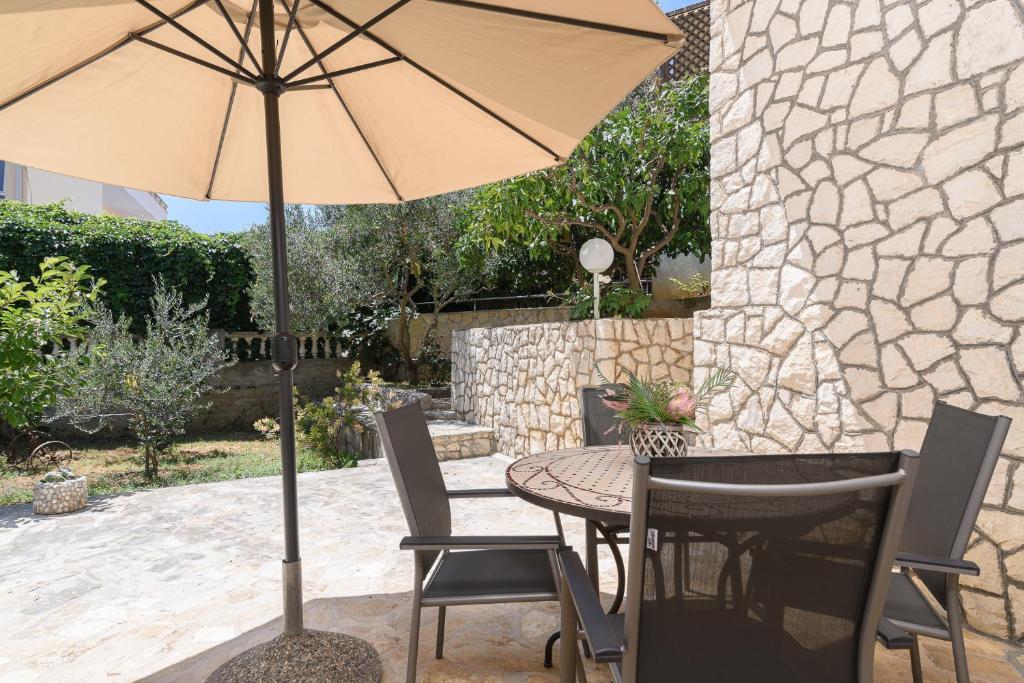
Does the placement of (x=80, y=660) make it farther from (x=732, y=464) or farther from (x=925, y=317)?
(x=925, y=317)

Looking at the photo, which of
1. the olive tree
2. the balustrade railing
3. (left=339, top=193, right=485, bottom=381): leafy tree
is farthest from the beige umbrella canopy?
the balustrade railing

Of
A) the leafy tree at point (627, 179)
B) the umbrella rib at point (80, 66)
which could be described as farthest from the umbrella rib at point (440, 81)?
the leafy tree at point (627, 179)

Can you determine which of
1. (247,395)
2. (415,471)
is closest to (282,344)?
(415,471)

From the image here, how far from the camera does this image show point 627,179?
231 inches

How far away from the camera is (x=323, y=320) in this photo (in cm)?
1022

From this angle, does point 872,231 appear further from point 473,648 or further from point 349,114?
point 473,648

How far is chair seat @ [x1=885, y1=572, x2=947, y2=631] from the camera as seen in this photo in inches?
61.2

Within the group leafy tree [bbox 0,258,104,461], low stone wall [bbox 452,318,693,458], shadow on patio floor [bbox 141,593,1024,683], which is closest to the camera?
shadow on patio floor [bbox 141,593,1024,683]

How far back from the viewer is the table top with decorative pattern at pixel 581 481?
1.61 meters

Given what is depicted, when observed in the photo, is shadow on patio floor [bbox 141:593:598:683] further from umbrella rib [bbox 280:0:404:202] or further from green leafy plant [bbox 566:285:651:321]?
green leafy plant [bbox 566:285:651:321]

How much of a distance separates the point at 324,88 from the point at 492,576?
200cm

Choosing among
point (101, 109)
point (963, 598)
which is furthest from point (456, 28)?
point (963, 598)

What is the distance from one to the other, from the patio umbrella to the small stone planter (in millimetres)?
3010

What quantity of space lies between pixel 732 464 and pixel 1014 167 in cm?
247
